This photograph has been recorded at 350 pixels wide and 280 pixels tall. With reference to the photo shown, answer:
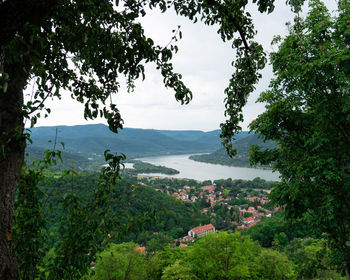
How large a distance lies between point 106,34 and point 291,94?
4.86m

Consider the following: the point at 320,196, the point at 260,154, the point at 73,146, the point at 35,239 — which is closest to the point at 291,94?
the point at 260,154

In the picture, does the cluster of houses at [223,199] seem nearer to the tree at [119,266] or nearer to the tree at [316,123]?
the tree at [119,266]

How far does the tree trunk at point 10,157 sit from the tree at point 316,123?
14.9 feet

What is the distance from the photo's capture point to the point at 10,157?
136 cm

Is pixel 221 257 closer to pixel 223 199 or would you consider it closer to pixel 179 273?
pixel 179 273

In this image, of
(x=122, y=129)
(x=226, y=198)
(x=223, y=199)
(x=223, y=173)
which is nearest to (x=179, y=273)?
(x=122, y=129)

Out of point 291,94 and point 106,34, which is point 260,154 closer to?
point 291,94

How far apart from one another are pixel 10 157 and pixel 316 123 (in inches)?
223

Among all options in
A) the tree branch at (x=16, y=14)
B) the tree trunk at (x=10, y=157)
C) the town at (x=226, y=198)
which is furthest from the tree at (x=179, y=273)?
the town at (x=226, y=198)

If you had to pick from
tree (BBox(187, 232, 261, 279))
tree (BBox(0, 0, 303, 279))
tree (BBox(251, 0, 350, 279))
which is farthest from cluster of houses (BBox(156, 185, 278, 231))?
tree (BBox(0, 0, 303, 279))

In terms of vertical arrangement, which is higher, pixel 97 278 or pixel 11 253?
pixel 11 253

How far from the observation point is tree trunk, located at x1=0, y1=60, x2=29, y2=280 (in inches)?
50.7

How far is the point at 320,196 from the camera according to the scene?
4609 millimetres

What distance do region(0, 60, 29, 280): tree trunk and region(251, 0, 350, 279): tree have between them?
14.9 feet
